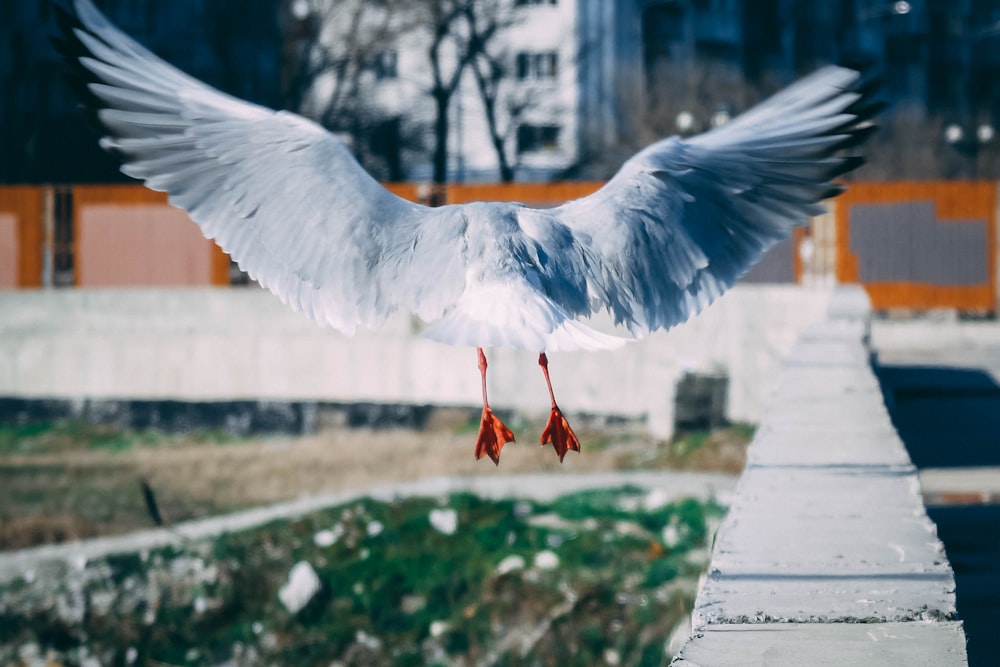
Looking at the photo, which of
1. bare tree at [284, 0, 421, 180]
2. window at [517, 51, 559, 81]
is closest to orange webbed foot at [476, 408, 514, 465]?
bare tree at [284, 0, 421, 180]

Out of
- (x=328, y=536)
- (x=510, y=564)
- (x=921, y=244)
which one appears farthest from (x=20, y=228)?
(x=510, y=564)

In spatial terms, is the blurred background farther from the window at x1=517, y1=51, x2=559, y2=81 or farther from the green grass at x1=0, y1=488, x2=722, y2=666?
the window at x1=517, y1=51, x2=559, y2=81

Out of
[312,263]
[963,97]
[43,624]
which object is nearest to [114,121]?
[312,263]

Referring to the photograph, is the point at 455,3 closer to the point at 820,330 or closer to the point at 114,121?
the point at 820,330

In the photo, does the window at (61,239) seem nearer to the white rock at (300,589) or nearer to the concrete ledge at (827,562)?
the white rock at (300,589)

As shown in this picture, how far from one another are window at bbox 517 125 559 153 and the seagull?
103ft

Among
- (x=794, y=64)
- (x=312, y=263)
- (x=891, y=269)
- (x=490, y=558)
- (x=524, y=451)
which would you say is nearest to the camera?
(x=312, y=263)

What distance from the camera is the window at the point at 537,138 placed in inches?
1469

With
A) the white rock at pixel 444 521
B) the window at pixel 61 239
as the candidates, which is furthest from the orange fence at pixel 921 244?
the white rock at pixel 444 521

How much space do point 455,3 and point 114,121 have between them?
27567 mm

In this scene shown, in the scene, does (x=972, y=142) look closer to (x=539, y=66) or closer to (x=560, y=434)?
(x=539, y=66)

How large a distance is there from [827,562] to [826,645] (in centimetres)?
65

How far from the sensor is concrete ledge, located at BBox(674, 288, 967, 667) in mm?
3029

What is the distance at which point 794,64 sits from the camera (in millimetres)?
45062
